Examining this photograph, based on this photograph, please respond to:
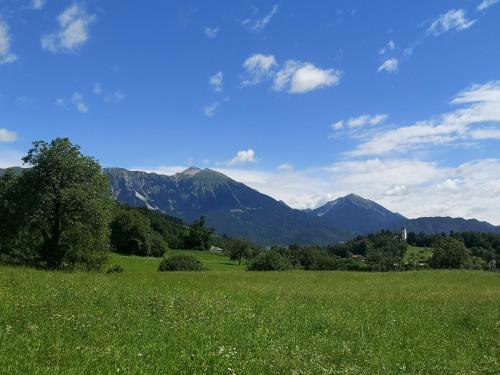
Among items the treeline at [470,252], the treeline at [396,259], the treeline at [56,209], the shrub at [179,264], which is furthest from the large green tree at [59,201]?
the treeline at [470,252]

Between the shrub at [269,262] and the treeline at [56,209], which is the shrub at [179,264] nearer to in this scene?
the shrub at [269,262]

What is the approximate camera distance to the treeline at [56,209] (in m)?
36.6

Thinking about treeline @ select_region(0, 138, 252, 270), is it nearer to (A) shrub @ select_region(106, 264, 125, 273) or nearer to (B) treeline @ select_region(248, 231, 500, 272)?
(A) shrub @ select_region(106, 264, 125, 273)

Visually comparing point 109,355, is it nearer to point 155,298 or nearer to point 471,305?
point 155,298

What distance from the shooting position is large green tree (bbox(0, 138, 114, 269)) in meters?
36.4

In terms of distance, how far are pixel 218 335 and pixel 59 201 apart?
27.9 meters

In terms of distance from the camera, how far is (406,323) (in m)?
18.3

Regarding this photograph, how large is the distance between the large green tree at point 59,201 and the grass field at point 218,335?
16031 mm

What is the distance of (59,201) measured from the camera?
120 feet

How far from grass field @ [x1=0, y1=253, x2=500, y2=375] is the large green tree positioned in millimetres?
16031

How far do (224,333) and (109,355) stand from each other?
4.11m

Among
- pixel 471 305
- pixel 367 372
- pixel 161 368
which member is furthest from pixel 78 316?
pixel 471 305

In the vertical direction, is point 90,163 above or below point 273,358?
above

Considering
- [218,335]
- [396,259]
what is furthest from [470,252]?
[218,335]
